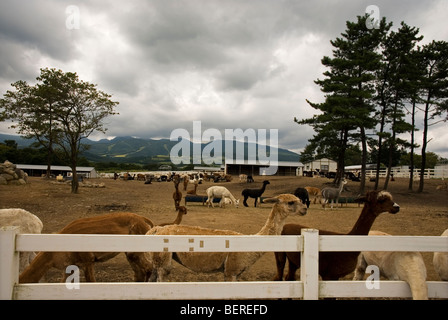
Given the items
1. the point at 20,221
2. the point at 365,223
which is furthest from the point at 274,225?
the point at 20,221

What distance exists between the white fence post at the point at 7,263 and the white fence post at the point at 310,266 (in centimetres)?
300

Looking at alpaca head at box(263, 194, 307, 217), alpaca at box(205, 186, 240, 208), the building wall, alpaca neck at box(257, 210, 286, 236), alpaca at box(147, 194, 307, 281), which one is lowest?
alpaca at box(205, 186, 240, 208)

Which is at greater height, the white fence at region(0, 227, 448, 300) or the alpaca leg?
the white fence at region(0, 227, 448, 300)

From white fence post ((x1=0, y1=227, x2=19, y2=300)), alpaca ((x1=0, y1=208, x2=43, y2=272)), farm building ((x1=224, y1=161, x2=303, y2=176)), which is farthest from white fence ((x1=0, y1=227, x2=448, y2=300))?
farm building ((x1=224, y1=161, x2=303, y2=176))

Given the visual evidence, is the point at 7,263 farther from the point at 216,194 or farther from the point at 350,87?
the point at 350,87

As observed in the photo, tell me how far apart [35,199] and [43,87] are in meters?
9.81

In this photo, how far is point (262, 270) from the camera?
21.9 ft

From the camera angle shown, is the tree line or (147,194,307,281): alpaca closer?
(147,194,307,281): alpaca

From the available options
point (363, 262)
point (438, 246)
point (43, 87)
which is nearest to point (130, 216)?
point (363, 262)

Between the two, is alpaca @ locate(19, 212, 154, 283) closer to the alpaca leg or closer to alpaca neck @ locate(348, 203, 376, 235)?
the alpaca leg

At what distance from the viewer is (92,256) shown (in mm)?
4453

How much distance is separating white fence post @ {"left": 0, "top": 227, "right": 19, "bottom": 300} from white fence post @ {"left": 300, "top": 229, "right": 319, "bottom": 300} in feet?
9.83

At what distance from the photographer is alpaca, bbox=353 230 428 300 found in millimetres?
3213

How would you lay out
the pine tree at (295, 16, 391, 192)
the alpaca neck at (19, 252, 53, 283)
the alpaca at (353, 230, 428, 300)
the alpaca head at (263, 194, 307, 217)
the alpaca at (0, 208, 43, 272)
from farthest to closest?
1. the pine tree at (295, 16, 391, 192)
2. the alpaca at (0, 208, 43, 272)
3. the alpaca head at (263, 194, 307, 217)
4. the alpaca neck at (19, 252, 53, 283)
5. the alpaca at (353, 230, 428, 300)
